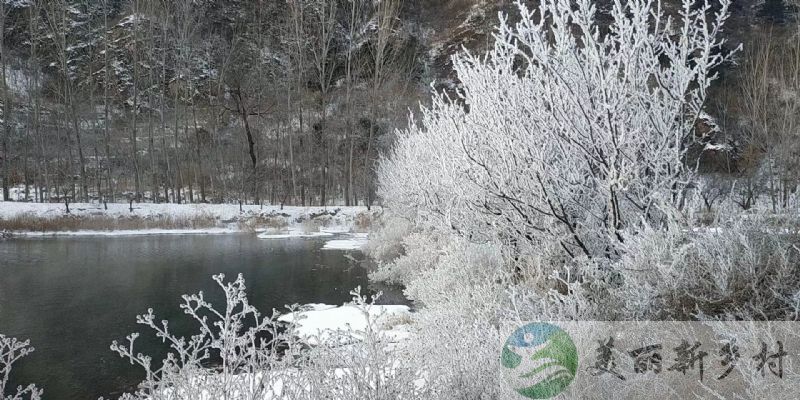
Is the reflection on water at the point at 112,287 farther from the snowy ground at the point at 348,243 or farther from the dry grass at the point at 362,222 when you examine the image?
the dry grass at the point at 362,222

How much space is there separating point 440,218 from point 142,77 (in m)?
33.5

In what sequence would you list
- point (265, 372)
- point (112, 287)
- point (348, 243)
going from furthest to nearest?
point (348, 243) < point (112, 287) < point (265, 372)

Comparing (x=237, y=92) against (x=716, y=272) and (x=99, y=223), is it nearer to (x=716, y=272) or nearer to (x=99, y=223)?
(x=99, y=223)

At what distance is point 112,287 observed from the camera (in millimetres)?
11000

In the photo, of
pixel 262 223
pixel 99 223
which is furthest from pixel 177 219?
pixel 262 223

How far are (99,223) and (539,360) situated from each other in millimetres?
23373

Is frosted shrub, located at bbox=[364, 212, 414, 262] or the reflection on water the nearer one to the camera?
the reflection on water

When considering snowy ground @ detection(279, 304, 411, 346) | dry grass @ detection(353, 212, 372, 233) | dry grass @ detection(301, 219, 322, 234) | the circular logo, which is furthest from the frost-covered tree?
dry grass @ detection(301, 219, 322, 234)

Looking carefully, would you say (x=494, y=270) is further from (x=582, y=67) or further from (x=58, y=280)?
(x=58, y=280)

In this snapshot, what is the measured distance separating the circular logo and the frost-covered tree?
99 centimetres

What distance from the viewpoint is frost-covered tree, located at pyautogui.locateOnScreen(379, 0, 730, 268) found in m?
3.89

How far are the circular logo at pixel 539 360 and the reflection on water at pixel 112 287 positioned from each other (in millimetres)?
4479

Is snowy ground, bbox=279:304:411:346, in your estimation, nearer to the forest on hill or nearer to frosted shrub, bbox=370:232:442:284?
frosted shrub, bbox=370:232:442:284

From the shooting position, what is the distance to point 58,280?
11.6 meters
